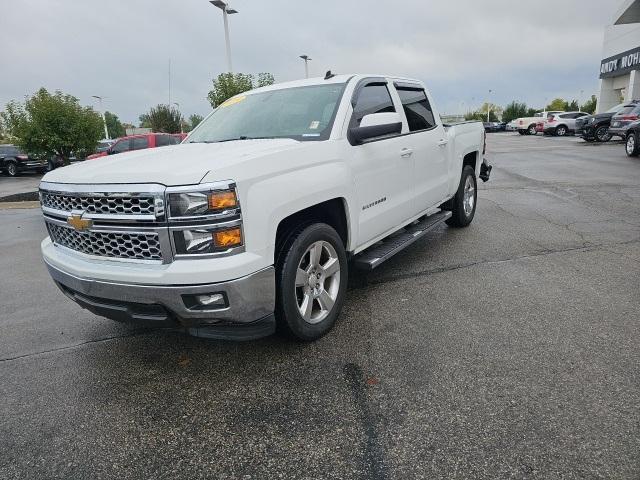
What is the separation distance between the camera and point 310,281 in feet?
11.1

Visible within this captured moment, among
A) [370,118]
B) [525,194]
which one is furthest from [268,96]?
[525,194]

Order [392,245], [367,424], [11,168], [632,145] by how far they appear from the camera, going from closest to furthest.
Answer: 1. [367,424]
2. [392,245]
3. [632,145]
4. [11,168]

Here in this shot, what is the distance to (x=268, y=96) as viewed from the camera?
4.53 m

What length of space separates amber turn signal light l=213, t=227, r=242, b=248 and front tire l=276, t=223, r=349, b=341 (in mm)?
479

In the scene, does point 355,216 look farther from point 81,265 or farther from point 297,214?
point 81,265

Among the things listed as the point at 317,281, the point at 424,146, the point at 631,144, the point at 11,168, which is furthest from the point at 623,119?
the point at 11,168

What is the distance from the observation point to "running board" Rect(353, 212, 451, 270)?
13.1ft

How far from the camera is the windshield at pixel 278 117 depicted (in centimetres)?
384

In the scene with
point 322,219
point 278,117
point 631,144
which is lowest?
point 631,144

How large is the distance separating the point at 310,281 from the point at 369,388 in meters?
0.87

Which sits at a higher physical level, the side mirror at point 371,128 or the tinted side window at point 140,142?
the side mirror at point 371,128

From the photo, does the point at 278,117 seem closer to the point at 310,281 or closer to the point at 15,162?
the point at 310,281

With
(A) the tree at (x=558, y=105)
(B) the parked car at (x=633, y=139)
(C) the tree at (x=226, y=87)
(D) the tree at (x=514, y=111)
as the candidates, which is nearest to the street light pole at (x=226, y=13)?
(C) the tree at (x=226, y=87)

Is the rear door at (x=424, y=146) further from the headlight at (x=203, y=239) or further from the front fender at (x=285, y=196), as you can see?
the headlight at (x=203, y=239)
